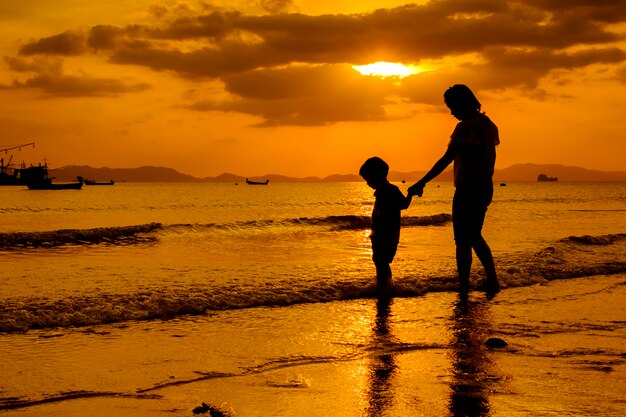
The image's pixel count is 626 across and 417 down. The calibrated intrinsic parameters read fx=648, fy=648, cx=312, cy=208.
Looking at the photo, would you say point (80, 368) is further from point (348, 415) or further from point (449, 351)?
point (449, 351)

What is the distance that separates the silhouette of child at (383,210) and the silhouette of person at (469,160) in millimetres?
307

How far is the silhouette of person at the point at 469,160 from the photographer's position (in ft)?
23.3

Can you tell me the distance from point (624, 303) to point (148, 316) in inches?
195

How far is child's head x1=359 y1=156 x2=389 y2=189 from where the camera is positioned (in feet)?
23.7

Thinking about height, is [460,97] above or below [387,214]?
above

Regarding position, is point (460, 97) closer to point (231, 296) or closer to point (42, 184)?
point (231, 296)

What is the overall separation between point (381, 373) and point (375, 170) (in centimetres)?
345

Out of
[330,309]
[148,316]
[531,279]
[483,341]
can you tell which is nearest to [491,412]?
[483,341]

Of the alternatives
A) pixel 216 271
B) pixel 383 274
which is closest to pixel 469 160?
pixel 383 274

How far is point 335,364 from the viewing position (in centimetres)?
438

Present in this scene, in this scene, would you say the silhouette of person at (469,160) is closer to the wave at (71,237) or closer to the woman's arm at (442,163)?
the woman's arm at (442,163)

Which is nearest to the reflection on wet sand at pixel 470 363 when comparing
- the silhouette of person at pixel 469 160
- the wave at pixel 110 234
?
the silhouette of person at pixel 469 160

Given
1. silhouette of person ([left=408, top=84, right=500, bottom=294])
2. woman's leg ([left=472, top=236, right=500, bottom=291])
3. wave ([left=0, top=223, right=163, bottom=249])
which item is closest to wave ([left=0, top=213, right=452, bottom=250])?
wave ([left=0, top=223, right=163, bottom=249])

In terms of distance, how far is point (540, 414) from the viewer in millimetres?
3260
